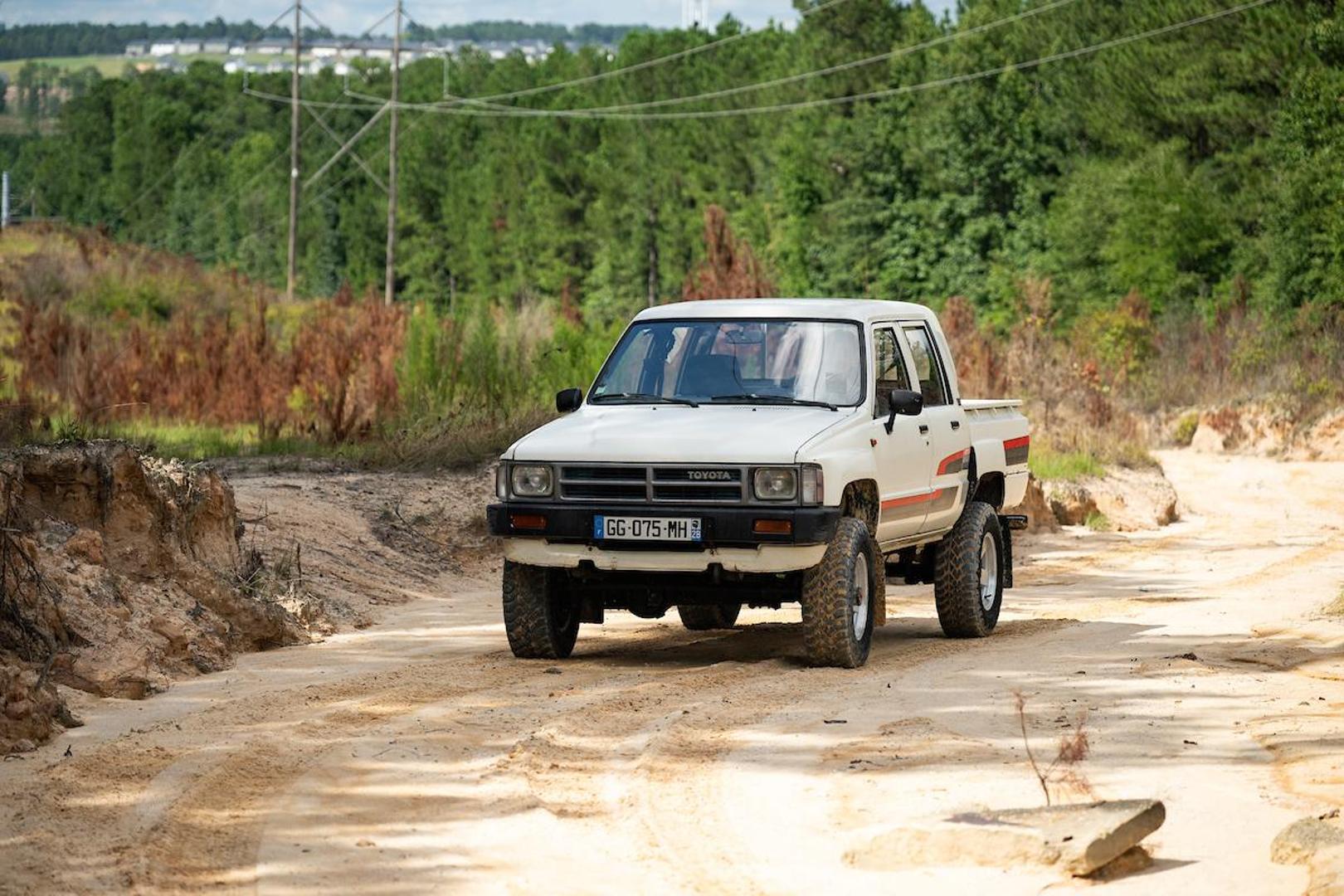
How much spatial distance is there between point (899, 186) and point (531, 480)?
6329 centimetres

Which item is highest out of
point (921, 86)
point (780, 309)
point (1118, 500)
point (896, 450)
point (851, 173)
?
point (921, 86)

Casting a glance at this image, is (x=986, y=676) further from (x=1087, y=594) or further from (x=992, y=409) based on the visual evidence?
(x=1087, y=594)

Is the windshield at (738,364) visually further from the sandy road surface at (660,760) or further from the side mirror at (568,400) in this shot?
the sandy road surface at (660,760)

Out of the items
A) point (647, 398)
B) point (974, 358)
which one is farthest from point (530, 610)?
point (974, 358)

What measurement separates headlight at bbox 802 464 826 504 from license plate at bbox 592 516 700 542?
575 millimetres

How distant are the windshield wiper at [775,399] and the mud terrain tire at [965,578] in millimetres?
1652

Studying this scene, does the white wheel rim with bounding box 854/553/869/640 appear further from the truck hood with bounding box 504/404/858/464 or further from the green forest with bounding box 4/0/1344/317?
the green forest with bounding box 4/0/1344/317

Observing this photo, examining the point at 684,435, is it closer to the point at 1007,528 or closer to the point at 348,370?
the point at 1007,528

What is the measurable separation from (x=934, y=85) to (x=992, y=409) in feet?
193

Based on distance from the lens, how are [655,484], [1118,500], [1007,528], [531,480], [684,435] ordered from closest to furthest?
[655,484], [684,435], [531,480], [1007,528], [1118,500]

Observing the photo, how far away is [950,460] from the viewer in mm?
12641

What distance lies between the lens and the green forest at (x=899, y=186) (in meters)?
43.9

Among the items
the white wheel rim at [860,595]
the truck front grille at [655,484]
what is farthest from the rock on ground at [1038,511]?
the truck front grille at [655,484]

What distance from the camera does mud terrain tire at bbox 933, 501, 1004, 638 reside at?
12.6 m
